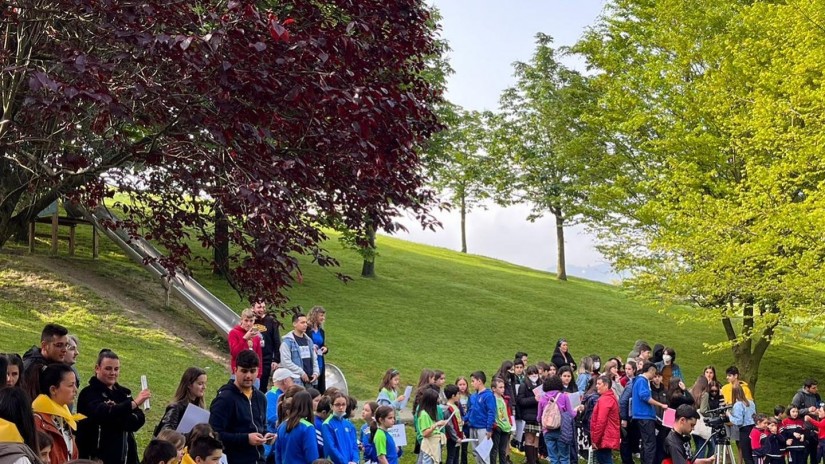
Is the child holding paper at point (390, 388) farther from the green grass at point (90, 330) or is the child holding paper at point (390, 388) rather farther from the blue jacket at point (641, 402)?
the blue jacket at point (641, 402)

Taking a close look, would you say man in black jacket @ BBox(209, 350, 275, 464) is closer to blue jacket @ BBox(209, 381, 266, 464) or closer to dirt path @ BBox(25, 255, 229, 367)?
blue jacket @ BBox(209, 381, 266, 464)

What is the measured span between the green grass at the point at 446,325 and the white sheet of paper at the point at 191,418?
7.55 metres

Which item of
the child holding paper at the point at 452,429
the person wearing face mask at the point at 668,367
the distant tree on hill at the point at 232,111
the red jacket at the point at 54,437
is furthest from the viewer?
the person wearing face mask at the point at 668,367

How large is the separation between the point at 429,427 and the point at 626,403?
15.0ft

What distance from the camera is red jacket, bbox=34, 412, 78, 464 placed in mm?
6504

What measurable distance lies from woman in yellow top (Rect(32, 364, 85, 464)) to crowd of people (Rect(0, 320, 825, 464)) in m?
0.01

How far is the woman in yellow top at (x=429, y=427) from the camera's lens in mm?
11656

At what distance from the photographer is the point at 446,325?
29594 mm

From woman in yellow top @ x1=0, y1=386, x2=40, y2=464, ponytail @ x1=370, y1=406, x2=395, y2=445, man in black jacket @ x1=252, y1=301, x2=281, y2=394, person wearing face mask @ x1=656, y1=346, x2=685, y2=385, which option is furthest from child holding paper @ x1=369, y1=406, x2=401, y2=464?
person wearing face mask @ x1=656, y1=346, x2=685, y2=385

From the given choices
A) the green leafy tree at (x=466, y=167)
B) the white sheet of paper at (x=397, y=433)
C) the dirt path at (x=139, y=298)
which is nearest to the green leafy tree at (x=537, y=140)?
the green leafy tree at (x=466, y=167)

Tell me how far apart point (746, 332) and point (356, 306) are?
515 inches

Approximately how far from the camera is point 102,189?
28.9 ft

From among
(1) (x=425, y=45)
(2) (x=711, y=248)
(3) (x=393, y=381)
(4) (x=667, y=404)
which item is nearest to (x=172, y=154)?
(1) (x=425, y=45)

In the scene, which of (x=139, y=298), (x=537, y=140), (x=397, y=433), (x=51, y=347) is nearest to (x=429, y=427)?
(x=397, y=433)
